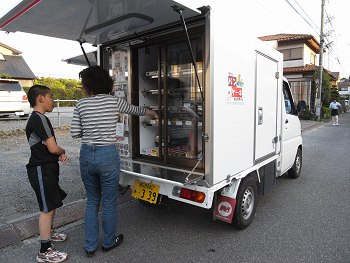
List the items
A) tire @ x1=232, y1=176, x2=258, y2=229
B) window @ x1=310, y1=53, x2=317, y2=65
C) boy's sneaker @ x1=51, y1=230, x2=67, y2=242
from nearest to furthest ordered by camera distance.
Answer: boy's sneaker @ x1=51, y1=230, x2=67, y2=242, tire @ x1=232, y1=176, x2=258, y2=229, window @ x1=310, y1=53, x2=317, y2=65

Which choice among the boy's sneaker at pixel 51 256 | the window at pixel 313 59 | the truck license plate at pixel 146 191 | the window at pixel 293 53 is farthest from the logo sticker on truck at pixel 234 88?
the window at pixel 313 59

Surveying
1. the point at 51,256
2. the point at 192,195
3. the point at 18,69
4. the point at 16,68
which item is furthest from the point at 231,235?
the point at 16,68

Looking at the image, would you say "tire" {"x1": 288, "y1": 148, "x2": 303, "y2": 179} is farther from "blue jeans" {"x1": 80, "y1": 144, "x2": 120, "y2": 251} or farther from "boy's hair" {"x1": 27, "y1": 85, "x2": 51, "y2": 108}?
"boy's hair" {"x1": 27, "y1": 85, "x2": 51, "y2": 108}

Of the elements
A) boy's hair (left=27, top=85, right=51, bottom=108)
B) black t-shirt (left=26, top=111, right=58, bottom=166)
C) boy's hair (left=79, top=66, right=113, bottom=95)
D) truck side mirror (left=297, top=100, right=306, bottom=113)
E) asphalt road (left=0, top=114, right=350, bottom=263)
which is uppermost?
boy's hair (left=79, top=66, right=113, bottom=95)

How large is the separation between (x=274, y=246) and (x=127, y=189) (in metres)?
1.94

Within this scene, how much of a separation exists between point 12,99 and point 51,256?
9.23 meters

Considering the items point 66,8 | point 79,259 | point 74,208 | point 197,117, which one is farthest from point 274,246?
point 66,8

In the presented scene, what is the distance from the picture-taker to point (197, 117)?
343cm

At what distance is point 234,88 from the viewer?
3.00m

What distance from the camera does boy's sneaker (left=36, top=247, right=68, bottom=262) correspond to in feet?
8.60

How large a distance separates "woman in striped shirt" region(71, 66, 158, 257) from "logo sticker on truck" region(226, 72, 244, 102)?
125cm

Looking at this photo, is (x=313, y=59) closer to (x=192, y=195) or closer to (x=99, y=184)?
(x=192, y=195)

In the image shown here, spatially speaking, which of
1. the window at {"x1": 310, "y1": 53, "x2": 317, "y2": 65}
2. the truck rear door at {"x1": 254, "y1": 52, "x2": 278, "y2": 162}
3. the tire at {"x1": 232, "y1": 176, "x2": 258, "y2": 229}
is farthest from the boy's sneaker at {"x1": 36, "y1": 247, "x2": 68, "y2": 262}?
the window at {"x1": 310, "y1": 53, "x2": 317, "y2": 65}

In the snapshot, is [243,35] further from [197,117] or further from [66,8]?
[66,8]
